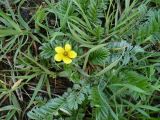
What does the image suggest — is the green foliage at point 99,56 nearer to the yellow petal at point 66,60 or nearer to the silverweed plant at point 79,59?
the silverweed plant at point 79,59

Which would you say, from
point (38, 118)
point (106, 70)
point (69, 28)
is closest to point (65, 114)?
point (38, 118)

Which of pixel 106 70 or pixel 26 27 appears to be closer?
pixel 106 70

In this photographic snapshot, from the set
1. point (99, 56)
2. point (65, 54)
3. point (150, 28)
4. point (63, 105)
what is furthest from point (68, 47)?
point (150, 28)

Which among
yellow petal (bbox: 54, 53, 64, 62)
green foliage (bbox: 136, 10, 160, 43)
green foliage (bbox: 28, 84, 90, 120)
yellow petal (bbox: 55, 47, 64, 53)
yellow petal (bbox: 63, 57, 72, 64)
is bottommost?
green foliage (bbox: 28, 84, 90, 120)

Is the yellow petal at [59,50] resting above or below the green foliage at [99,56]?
above

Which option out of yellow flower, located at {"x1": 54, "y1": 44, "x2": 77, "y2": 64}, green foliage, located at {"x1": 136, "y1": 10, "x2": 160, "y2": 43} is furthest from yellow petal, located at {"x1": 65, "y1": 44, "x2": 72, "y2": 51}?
green foliage, located at {"x1": 136, "y1": 10, "x2": 160, "y2": 43}

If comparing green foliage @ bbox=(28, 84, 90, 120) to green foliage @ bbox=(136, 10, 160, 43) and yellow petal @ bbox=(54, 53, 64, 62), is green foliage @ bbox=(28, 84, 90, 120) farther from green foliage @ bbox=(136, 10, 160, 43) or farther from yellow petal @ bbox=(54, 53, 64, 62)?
green foliage @ bbox=(136, 10, 160, 43)

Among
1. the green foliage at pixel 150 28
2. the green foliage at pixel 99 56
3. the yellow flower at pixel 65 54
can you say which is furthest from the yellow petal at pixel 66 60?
the green foliage at pixel 150 28

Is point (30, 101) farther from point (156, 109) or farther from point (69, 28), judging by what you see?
point (156, 109)
